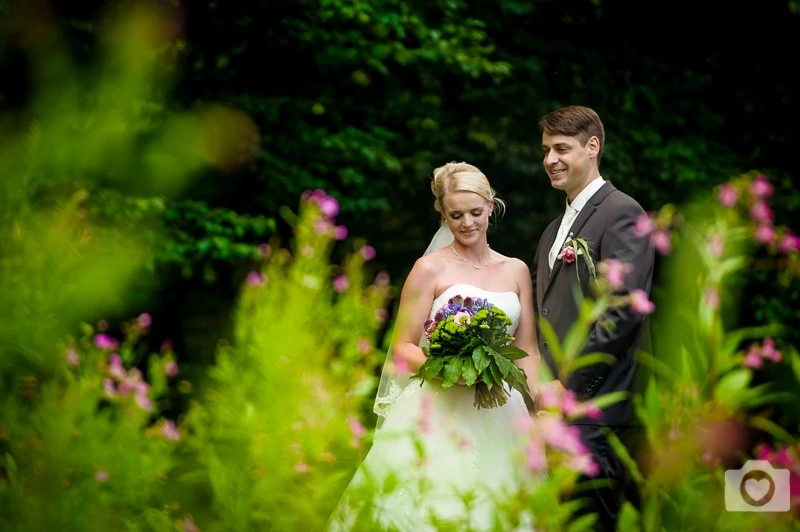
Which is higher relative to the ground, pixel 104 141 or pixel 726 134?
pixel 726 134

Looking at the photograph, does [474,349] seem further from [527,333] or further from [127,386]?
[127,386]

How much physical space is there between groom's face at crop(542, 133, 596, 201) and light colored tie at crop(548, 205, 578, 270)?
0.31ft

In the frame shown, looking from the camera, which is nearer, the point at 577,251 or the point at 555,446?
the point at 555,446

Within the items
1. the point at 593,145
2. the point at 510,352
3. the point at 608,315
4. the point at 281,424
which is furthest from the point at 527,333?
the point at 281,424

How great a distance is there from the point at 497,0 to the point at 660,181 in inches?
95.5

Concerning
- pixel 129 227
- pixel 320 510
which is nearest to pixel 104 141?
pixel 129 227

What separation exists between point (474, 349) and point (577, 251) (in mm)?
565

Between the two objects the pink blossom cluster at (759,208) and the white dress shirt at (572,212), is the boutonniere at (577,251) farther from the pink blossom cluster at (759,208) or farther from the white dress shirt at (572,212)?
the pink blossom cluster at (759,208)

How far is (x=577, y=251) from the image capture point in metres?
→ 3.98

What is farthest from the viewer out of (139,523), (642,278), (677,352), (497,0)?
(497,0)

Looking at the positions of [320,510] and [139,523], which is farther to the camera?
[139,523]

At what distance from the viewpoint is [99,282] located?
65.2 inches

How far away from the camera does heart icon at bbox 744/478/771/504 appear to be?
2229mm

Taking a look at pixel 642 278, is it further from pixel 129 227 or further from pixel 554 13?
pixel 554 13
